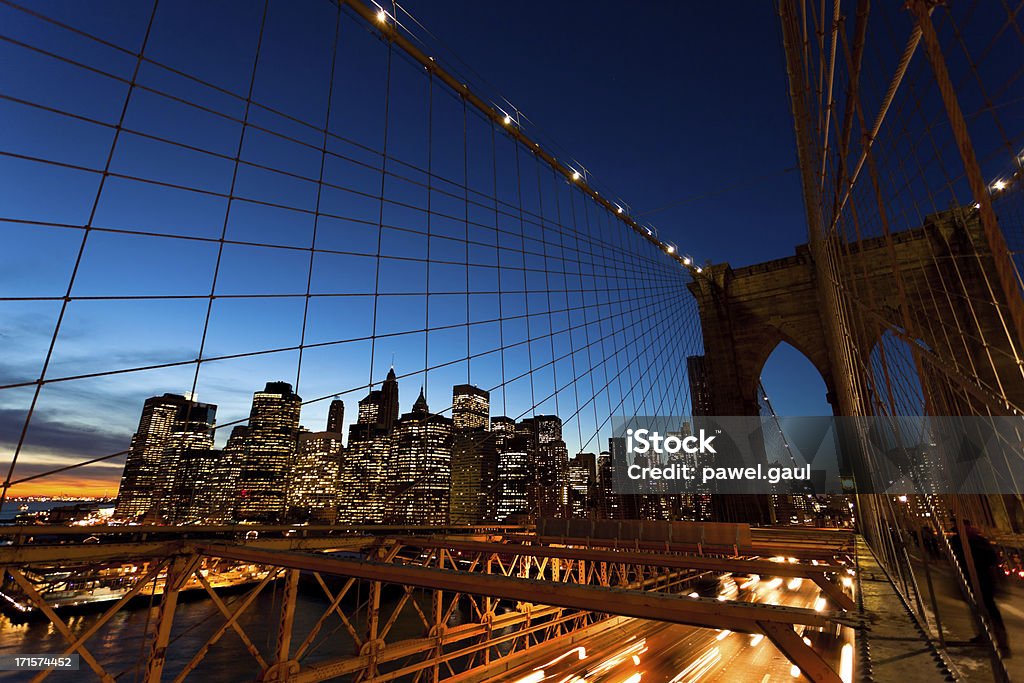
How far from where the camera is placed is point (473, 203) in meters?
10.9

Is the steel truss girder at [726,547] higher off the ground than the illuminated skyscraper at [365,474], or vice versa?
the illuminated skyscraper at [365,474]

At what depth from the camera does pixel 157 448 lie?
516 cm

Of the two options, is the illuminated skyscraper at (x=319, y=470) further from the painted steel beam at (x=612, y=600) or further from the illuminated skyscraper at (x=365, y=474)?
the painted steel beam at (x=612, y=600)

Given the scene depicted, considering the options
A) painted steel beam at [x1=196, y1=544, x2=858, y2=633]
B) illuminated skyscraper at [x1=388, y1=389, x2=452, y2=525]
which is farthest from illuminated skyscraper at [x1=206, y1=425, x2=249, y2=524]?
painted steel beam at [x1=196, y1=544, x2=858, y2=633]

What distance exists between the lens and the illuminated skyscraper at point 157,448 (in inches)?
185

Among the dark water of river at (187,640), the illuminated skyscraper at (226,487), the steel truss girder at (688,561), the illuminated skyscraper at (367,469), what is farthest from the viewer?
the dark water of river at (187,640)

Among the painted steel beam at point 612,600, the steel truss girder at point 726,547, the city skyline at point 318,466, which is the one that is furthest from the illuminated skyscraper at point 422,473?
the painted steel beam at point 612,600

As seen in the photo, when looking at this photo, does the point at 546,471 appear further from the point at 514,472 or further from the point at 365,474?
the point at 365,474

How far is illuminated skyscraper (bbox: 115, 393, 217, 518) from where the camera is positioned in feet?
15.4

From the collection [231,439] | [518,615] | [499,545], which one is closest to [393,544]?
[499,545]

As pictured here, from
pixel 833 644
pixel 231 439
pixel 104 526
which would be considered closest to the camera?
pixel 104 526

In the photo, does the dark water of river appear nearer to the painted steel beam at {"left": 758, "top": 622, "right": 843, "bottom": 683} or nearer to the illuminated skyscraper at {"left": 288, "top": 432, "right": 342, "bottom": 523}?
the illuminated skyscraper at {"left": 288, "top": 432, "right": 342, "bottom": 523}

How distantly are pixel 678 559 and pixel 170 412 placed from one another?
7.43m

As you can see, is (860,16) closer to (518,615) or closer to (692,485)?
(518,615)
